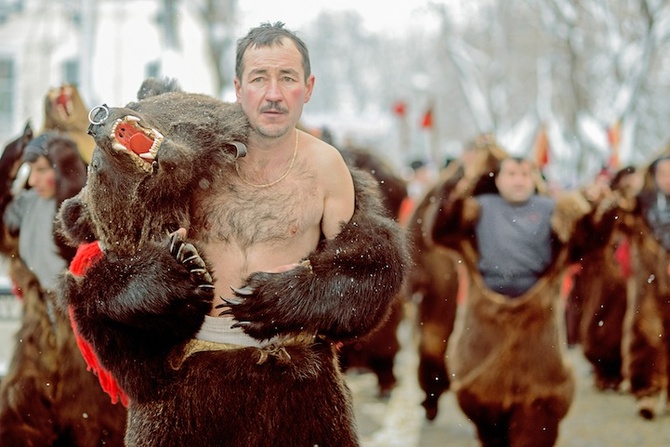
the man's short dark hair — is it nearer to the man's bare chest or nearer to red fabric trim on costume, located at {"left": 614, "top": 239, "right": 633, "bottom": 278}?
the man's bare chest

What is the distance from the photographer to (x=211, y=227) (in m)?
3.51

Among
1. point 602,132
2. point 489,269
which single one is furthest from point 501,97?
point 489,269

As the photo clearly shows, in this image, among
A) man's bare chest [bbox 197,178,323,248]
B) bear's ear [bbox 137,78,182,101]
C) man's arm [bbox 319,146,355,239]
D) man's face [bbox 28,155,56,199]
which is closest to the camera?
man's bare chest [bbox 197,178,323,248]

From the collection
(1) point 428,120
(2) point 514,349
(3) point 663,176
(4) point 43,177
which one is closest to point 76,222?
(4) point 43,177

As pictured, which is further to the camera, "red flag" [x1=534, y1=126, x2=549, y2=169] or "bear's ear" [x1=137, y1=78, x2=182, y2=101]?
"red flag" [x1=534, y1=126, x2=549, y2=169]

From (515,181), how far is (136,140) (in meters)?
3.66

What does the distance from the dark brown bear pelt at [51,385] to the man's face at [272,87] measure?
92.7 inches

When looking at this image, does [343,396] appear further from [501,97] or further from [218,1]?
[501,97]

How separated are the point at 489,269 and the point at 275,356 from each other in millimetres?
3236

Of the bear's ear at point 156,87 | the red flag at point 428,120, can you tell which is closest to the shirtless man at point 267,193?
the bear's ear at point 156,87

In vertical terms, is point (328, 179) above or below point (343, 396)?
above

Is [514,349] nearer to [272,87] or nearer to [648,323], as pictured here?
[648,323]

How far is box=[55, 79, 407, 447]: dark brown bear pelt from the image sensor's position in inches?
130

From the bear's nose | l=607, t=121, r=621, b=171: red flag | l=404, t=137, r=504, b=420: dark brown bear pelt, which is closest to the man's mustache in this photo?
the bear's nose
